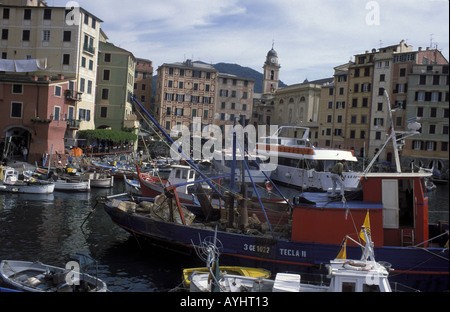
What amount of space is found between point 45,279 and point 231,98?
6862 centimetres

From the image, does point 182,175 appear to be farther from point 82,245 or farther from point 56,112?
point 56,112

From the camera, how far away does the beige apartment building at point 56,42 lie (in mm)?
41875

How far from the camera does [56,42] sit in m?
44.8

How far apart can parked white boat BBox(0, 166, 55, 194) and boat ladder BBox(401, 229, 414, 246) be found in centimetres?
2500

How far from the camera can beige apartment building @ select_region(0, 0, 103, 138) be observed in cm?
4188

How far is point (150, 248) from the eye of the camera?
64.4 ft

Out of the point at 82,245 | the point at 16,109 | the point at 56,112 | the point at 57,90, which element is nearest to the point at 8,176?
the point at 16,109

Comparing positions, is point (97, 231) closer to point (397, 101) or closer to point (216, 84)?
point (397, 101)

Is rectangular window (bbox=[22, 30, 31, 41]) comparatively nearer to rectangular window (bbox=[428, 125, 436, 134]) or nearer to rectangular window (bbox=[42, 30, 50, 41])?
rectangular window (bbox=[42, 30, 50, 41])

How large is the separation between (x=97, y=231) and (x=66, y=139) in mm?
26743

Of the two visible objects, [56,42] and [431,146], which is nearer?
[56,42]

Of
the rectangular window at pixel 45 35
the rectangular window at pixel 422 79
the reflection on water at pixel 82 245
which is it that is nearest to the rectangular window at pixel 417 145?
the rectangular window at pixel 422 79
